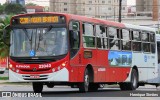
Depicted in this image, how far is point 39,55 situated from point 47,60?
401 mm

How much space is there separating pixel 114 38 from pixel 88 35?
9.44 feet

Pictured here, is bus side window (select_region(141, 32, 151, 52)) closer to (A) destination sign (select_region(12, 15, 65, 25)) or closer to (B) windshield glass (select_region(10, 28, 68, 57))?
(A) destination sign (select_region(12, 15, 65, 25))

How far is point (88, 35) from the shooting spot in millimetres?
24594

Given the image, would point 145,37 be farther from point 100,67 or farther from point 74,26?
point 74,26

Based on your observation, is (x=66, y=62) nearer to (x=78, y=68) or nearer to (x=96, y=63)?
(x=78, y=68)

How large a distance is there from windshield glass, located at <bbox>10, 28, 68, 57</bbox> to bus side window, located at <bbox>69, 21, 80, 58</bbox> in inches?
14.0

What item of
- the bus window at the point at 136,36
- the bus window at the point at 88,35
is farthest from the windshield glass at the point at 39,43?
the bus window at the point at 136,36

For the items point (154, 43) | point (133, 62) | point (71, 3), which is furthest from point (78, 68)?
point (71, 3)

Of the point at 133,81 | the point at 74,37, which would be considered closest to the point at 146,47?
the point at 133,81


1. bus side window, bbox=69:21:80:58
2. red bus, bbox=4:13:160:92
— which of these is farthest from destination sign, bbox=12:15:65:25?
bus side window, bbox=69:21:80:58

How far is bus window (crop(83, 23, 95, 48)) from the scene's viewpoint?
24.2 meters

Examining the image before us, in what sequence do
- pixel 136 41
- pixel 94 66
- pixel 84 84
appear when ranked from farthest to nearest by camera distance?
pixel 136 41, pixel 94 66, pixel 84 84

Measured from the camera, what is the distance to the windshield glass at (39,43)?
22656 mm

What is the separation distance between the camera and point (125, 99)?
67.7ft
